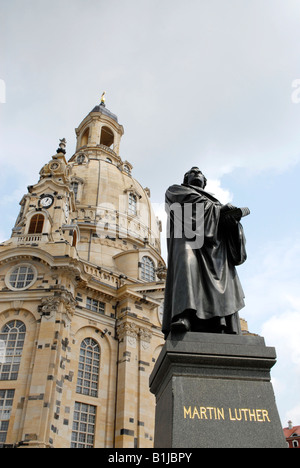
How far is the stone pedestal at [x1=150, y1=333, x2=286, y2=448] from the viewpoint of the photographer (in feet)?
13.8

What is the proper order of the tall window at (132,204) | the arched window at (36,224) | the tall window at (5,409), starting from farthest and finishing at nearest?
1. the tall window at (132,204)
2. the arched window at (36,224)
3. the tall window at (5,409)

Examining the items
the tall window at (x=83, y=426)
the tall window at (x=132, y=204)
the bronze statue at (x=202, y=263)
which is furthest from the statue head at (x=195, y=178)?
the tall window at (x=132, y=204)

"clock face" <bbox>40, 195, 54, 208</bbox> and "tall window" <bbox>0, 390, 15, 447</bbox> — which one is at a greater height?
"clock face" <bbox>40, 195, 54, 208</bbox>

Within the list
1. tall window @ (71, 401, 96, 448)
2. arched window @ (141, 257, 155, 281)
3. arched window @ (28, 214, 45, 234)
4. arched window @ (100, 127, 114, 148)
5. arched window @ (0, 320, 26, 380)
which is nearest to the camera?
arched window @ (0, 320, 26, 380)

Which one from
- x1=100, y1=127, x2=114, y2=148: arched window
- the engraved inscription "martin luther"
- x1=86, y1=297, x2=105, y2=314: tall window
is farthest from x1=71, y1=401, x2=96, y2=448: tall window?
x1=100, y1=127, x2=114, y2=148: arched window

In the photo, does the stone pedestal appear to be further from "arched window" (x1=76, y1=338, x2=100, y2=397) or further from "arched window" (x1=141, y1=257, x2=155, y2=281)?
"arched window" (x1=141, y1=257, x2=155, y2=281)

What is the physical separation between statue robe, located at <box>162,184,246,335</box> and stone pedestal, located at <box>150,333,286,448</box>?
0.54 meters

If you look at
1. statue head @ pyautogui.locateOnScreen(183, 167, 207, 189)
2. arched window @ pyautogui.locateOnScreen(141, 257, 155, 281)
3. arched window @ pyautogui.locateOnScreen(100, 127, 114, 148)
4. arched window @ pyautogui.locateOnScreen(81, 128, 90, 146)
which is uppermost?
arched window @ pyautogui.locateOnScreen(100, 127, 114, 148)

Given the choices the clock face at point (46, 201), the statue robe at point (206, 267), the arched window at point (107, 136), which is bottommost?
the statue robe at point (206, 267)

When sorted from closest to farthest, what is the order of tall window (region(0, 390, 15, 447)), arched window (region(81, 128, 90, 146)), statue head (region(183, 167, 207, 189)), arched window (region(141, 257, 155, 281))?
statue head (region(183, 167, 207, 189)) → tall window (region(0, 390, 15, 447)) → arched window (region(141, 257, 155, 281)) → arched window (region(81, 128, 90, 146))

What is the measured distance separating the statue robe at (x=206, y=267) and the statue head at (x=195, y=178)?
316 mm

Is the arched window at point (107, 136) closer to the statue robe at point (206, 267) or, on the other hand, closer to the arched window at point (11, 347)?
the arched window at point (11, 347)

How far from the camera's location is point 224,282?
5.77 meters

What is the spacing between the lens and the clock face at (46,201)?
105 ft
